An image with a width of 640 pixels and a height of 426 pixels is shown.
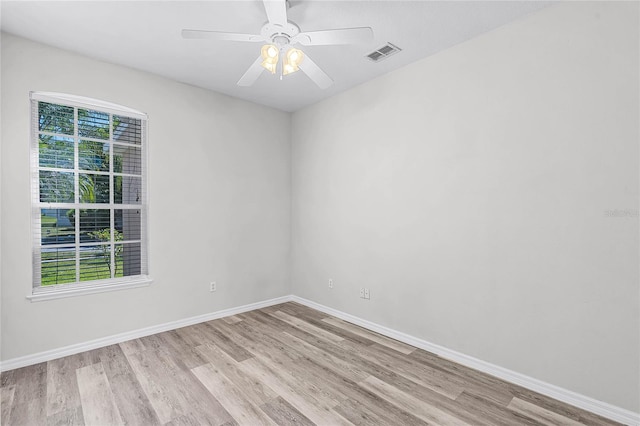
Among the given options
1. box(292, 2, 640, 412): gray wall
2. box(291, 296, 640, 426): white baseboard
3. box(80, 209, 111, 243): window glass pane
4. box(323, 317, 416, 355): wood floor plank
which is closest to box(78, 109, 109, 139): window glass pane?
box(80, 209, 111, 243): window glass pane

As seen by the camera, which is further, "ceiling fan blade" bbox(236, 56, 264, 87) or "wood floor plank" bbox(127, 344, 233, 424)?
"ceiling fan blade" bbox(236, 56, 264, 87)

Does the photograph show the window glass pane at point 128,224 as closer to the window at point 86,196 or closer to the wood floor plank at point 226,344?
the window at point 86,196

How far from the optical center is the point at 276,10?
1.82 m

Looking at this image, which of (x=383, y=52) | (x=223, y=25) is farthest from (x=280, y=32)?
(x=383, y=52)

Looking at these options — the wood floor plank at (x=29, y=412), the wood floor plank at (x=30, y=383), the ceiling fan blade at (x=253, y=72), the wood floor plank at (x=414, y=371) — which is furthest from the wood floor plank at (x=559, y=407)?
the wood floor plank at (x=30, y=383)

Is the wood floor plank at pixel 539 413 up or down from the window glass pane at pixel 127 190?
down

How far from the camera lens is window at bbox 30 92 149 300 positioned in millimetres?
2793

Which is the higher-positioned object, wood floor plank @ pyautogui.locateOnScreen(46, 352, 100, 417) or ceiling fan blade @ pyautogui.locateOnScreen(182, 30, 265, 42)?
ceiling fan blade @ pyautogui.locateOnScreen(182, 30, 265, 42)

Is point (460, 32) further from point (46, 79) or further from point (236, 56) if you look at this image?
point (46, 79)

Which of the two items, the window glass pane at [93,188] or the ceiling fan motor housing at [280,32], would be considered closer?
the ceiling fan motor housing at [280,32]

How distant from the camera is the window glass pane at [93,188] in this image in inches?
118

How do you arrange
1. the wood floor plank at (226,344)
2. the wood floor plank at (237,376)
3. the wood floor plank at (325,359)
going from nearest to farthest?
the wood floor plank at (237,376), the wood floor plank at (325,359), the wood floor plank at (226,344)

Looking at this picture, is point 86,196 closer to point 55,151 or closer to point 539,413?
point 55,151

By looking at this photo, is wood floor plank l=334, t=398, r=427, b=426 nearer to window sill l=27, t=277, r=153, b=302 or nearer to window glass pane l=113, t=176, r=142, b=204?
window sill l=27, t=277, r=153, b=302
